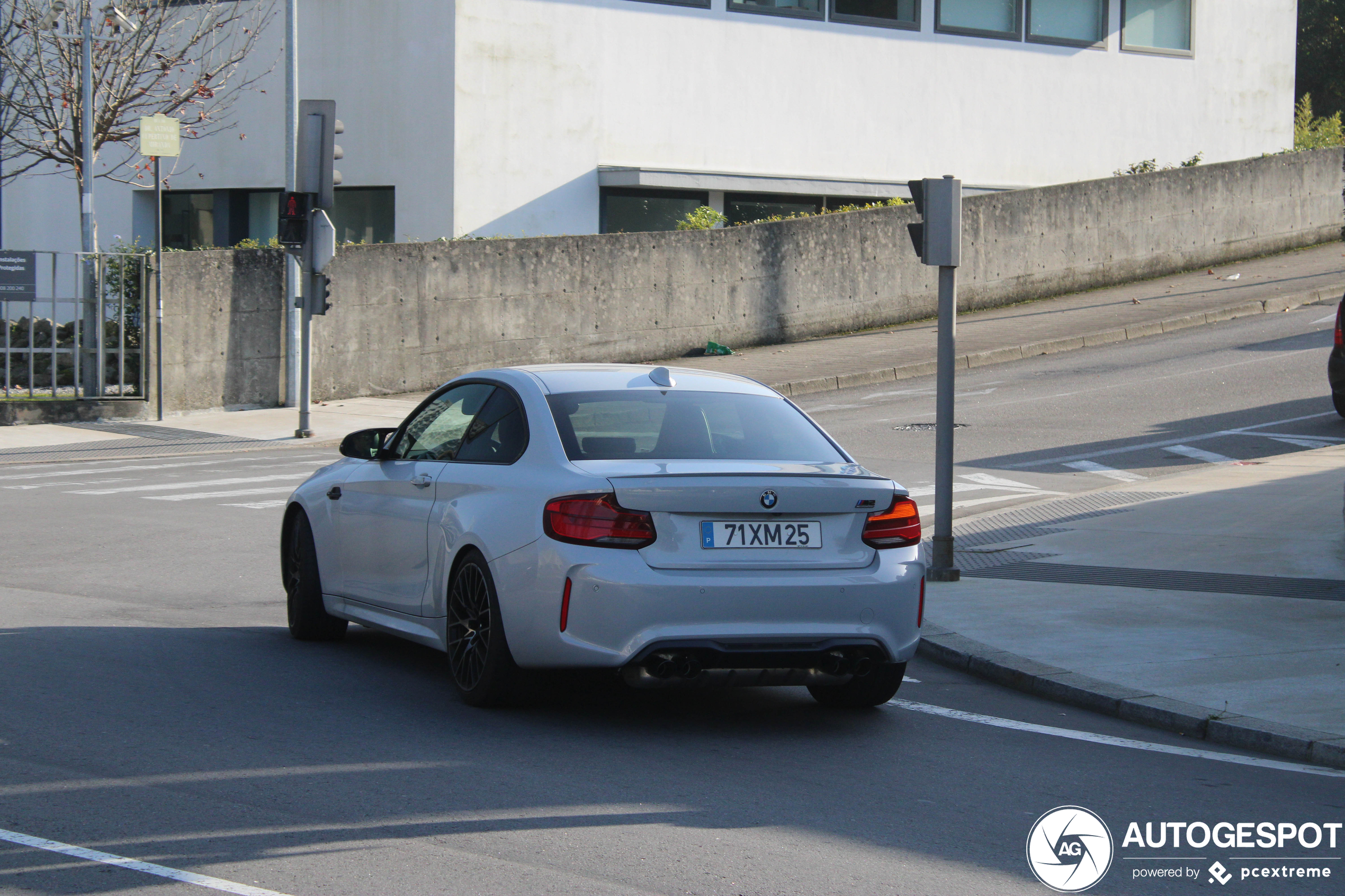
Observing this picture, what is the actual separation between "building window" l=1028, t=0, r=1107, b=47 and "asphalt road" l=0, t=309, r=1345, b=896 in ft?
99.6

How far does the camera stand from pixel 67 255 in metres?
20.9

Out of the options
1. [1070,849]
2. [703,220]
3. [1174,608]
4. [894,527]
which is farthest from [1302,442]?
[703,220]

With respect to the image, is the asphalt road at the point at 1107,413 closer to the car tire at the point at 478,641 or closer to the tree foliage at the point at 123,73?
the car tire at the point at 478,641

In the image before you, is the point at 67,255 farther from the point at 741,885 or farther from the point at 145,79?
the point at 741,885

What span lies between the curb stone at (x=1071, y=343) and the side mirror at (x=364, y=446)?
1538 cm

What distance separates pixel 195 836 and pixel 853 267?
2508cm

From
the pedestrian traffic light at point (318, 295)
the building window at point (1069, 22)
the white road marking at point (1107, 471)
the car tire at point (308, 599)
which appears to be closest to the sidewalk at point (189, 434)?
the pedestrian traffic light at point (318, 295)

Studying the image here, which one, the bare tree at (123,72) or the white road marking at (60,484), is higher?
the bare tree at (123,72)

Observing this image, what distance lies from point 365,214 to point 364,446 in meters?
23.5

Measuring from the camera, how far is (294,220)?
20.1 meters

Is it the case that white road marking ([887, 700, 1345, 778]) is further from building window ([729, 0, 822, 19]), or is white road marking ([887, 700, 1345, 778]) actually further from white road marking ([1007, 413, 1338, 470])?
building window ([729, 0, 822, 19])

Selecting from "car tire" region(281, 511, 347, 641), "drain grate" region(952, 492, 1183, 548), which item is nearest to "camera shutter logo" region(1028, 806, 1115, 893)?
"car tire" region(281, 511, 347, 641)

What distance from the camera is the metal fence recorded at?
2117 centimetres

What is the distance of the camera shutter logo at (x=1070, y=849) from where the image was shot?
4.79 metres
